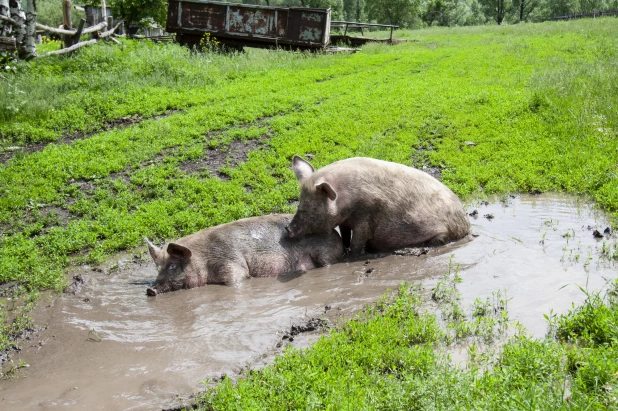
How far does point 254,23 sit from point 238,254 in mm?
20819

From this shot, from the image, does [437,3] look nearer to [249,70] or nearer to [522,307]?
[249,70]

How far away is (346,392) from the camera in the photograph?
442 cm

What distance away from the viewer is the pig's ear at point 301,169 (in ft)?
27.9

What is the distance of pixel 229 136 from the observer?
13062 mm

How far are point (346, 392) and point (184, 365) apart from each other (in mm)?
1646

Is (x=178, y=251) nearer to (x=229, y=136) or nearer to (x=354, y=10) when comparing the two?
(x=229, y=136)

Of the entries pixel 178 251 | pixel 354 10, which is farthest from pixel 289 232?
pixel 354 10

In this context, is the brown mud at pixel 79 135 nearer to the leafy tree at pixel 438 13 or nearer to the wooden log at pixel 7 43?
the wooden log at pixel 7 43

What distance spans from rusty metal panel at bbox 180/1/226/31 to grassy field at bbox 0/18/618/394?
19.7 ft

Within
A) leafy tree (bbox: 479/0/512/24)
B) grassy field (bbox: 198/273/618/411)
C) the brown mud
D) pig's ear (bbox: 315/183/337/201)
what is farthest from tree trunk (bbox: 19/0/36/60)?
leafy tree (bbox: 479/0/512/24)

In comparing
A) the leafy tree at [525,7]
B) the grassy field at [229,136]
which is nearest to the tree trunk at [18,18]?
the grassy field at [229,136]

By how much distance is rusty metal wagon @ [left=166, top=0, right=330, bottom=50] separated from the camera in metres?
26.3

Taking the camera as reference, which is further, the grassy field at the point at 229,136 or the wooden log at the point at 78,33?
the wooden log at the point at 78,33

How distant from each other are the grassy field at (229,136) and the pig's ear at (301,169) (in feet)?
4.03
